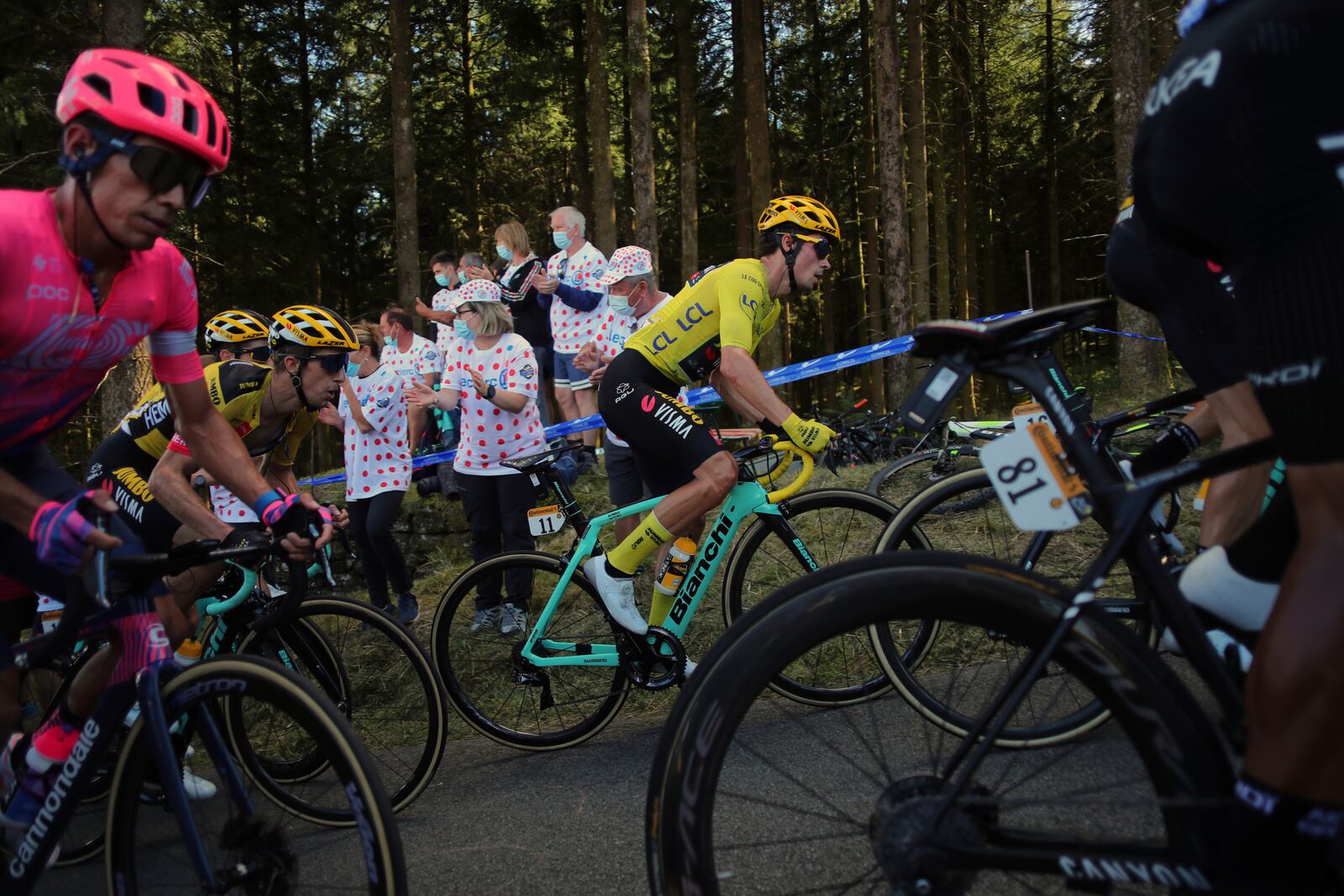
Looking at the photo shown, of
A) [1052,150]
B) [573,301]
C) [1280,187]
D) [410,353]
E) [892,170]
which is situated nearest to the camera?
[1280,187]

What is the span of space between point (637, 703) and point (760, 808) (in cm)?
231

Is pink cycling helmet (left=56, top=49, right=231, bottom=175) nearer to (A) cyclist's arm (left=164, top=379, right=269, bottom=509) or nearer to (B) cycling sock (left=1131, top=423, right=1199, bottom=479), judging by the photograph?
(A) cyclist's arm (left=164, top=379, right=269, bottom=509)

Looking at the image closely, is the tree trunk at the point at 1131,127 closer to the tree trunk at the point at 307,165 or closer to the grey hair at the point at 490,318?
the grey hair at the point at 490,318

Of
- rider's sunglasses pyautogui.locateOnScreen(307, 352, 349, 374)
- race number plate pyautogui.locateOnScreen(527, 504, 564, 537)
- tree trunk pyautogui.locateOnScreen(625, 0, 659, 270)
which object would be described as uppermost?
tree trunk pyautogui.locateOnScreen(625, 0, 659, 270)

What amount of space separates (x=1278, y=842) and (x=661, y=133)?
25.5m

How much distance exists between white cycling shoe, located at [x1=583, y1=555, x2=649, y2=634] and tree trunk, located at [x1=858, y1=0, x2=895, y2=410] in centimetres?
1838

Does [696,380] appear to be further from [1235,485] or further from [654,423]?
[1235,485]

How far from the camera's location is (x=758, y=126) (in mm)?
16484

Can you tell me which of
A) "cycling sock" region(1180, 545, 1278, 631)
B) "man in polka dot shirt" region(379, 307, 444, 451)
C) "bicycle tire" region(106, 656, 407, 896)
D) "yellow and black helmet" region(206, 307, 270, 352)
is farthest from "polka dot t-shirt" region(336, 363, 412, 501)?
"cycling sock" region(1180, 545, 1278, 631)

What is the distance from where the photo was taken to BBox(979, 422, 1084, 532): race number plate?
1981mm

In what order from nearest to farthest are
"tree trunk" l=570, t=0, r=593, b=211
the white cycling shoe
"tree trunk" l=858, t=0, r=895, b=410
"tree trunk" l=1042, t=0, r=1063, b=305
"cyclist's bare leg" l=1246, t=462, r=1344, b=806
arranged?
"cyclist's bare leg" l=1246, t=462, r=1344, b=806 → the white cycling shoe → "tree trunk" l=570, t=0, r=593, b=211 → "tree trunk" l=858, t=0, r=895, b=410 → "tree trunk" l=1042, t=0, r=1063, b=305

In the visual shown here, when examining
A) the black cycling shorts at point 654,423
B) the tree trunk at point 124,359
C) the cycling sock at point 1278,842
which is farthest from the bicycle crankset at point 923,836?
the tree trunk at point 124,359

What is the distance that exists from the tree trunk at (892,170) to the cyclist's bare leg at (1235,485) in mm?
11882

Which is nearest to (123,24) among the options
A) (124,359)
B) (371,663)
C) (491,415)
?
(124,359)
